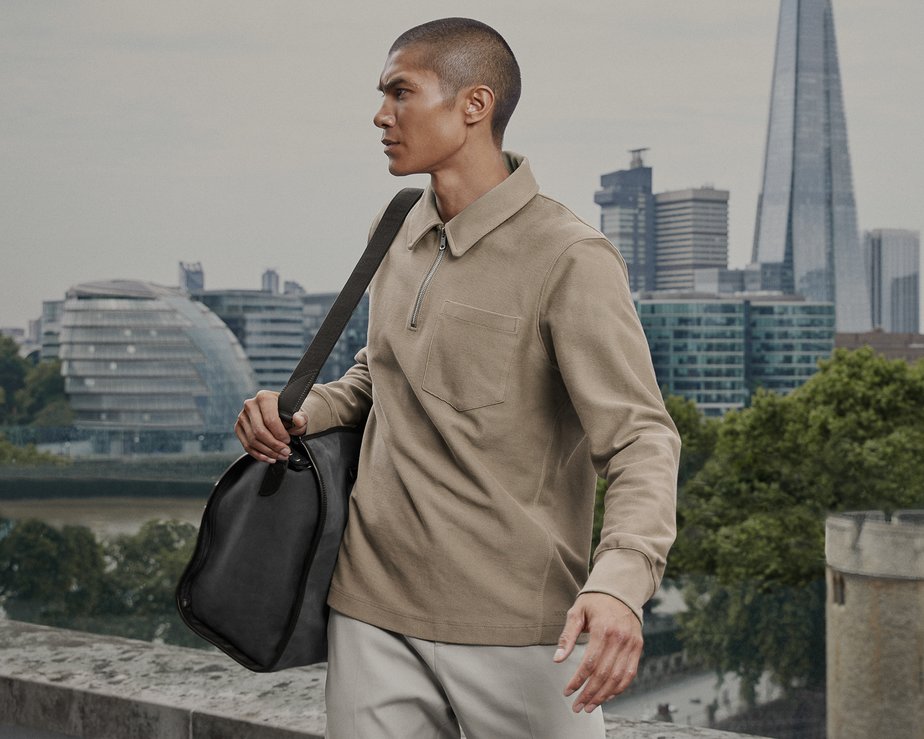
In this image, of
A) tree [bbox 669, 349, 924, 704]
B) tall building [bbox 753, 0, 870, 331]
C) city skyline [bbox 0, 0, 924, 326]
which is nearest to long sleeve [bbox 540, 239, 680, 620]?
tree [bbox 669, 349, 924, 704]

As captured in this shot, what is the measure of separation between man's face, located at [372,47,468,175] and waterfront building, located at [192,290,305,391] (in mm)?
A: 48384

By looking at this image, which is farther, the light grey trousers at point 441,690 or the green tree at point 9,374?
the green tree at point 9,374

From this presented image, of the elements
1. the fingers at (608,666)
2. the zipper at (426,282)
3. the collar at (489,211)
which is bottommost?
the fingers at (608,666)

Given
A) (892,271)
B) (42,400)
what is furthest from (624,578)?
(892,271)

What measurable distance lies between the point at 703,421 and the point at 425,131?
91.5 feet

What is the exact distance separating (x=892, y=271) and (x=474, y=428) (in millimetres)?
61869

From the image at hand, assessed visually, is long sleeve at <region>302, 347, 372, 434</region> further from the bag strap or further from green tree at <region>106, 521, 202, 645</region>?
green tree at <region>106, 521, 202, 645</region>

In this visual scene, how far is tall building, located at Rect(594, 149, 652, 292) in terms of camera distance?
190ft

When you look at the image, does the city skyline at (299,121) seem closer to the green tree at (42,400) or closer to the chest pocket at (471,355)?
the green tree at (42,400)

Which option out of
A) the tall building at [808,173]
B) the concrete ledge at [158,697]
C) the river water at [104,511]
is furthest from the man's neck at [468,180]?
the tall building at [808,173]

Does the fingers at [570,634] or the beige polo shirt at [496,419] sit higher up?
the beige polo shirt at [496,419]

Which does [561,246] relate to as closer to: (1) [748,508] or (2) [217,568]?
(2) [217,568]

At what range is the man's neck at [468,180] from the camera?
4.65 feet

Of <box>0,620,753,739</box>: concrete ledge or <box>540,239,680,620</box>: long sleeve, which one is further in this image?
<box>0,620,753,739</box>: concrete ledge
